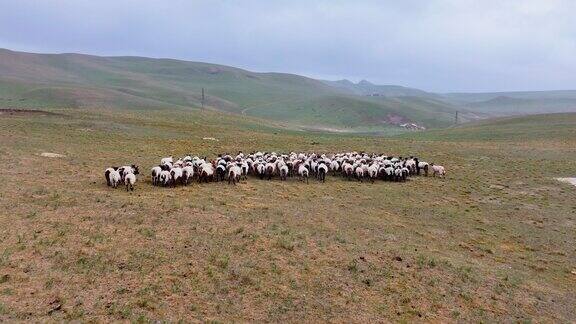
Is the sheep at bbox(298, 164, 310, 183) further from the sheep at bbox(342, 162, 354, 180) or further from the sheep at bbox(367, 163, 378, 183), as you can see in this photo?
the sheep at bbox(367, 163, 378, 183)

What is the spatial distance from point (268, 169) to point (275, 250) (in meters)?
12.0

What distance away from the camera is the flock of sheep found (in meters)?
21.4

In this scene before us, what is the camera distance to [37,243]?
12445mm

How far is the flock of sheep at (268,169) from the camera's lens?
21.4 metres

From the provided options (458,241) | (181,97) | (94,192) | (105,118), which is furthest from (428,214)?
(181,97)

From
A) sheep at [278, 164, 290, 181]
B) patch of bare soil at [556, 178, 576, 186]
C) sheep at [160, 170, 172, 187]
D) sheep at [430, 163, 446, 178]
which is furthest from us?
sheep at [430, 163, 446, 178]

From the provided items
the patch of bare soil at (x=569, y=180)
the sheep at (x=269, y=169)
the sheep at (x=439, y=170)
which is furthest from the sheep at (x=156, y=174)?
the patch of bare soil at (x=569, y=180)

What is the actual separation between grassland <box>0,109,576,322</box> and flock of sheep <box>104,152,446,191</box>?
0.81 meters

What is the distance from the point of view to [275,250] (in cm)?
1379

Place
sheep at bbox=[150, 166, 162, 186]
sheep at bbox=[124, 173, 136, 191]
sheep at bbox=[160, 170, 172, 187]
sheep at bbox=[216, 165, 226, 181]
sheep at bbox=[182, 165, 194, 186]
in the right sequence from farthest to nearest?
sheep at bbox=[216, 165, 226, 181] < sheep at bbox=[182, 165, 194, 186] < sheep at bbox=[150, 166, 162, 186] < sheep at bbox=[160, 170, 172, 187] < sheep at bbox=[124, 173, 136, 191]

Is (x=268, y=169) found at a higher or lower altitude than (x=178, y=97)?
lower

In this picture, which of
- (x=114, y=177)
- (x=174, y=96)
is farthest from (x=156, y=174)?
(x=174, y=96)

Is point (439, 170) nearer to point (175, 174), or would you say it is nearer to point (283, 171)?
point (283, 171)

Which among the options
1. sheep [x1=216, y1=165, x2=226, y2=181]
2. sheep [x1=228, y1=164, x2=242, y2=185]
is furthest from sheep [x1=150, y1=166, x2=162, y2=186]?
sheep [x1=228, y1=164, x2=242, y2=185]
